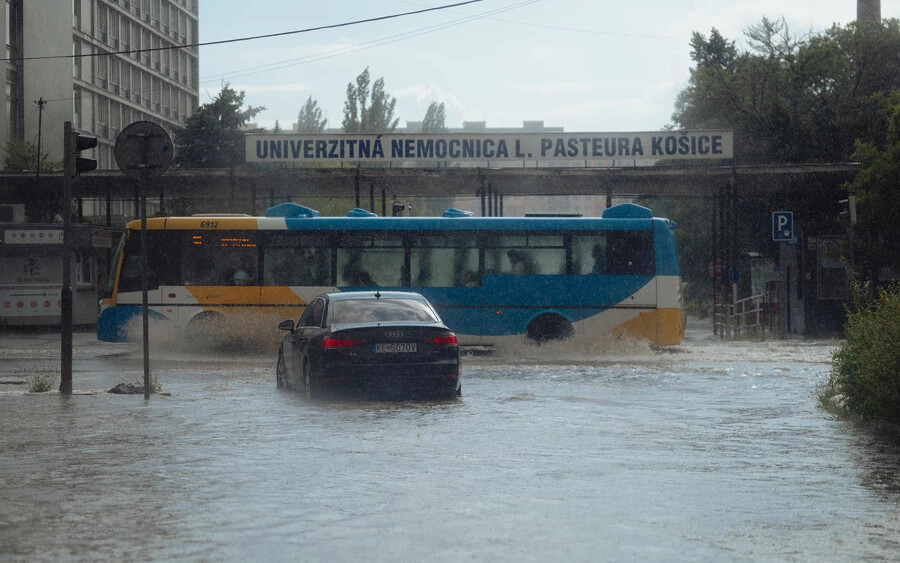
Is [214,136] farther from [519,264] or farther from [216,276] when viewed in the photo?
[519,264]

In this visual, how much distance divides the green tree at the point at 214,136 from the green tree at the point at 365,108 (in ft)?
116

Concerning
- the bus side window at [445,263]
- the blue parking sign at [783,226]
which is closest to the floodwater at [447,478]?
the bus side window at [445,263]

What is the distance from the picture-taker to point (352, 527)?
6883 millimetres

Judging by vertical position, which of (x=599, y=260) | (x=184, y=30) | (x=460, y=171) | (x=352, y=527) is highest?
(x=184, y=30)

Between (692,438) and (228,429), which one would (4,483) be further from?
(692,438)

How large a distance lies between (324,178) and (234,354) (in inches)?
497

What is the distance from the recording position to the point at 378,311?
15383mm

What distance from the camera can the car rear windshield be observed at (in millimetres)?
15188

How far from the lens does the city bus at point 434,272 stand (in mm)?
26141

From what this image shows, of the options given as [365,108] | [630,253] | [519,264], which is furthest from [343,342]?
[365,108]

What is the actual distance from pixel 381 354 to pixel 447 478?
604cm

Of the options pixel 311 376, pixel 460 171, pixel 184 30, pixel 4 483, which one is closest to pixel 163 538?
pixel 4 483

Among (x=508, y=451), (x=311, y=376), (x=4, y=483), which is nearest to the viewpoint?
(x=4, y=483)

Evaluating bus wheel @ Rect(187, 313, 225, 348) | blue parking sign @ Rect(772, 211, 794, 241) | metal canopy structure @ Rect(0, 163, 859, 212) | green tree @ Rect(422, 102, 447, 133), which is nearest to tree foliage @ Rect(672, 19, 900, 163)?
metal canopy structure @ Rect(0, 163, 859, 212)
